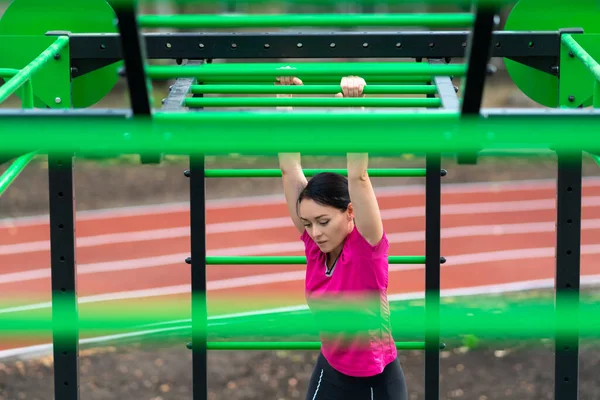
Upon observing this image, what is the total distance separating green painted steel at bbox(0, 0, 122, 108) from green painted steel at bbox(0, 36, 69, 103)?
19cm

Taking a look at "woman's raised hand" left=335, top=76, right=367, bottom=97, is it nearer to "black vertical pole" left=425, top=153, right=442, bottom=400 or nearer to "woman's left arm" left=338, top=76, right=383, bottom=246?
"woman's left arm" left=338, top=76, right=383, bottom=246

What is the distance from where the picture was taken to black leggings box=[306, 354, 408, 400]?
3.17 m

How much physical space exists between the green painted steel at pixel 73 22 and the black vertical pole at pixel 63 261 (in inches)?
9.9

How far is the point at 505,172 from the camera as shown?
1273 cm

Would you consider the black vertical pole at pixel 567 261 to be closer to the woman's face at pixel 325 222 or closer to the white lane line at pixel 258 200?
Result: the woman's face at pixel 325 222

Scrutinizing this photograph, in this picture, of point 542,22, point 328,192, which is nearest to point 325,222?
point 328,192

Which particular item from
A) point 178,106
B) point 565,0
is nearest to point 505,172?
point 565,0

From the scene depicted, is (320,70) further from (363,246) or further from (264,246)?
(264,246)

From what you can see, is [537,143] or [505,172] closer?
[537,143]

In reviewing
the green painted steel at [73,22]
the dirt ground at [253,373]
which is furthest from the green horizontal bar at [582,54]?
the dirt ground at [253,373]

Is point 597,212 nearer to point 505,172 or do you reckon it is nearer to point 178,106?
point 505,172

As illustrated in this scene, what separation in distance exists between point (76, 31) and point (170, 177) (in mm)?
8289

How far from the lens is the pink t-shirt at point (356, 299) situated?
3023mm

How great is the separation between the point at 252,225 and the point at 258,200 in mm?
952
